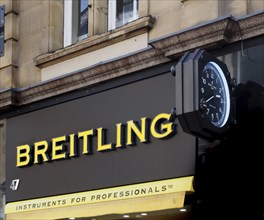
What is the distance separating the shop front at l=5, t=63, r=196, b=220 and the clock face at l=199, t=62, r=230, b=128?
52 cm

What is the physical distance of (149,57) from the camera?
12.5 metres

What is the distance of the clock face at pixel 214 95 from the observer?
412 inches

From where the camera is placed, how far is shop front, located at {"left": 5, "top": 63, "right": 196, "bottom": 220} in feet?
38.8

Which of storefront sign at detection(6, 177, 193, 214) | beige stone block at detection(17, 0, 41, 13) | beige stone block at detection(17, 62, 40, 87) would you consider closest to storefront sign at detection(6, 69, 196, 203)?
storefront sign at detection(6, 177, 193, 214)

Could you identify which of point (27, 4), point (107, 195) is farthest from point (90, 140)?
point (27, 4)

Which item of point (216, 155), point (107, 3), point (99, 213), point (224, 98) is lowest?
point (99, 213)

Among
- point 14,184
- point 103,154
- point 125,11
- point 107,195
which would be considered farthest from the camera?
point 14,184

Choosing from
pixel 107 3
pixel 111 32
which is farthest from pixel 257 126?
pixel 107 3

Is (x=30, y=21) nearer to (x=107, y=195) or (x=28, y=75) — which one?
(x=28, y=75)

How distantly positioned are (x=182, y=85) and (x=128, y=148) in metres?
2.48

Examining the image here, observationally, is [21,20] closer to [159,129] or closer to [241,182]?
[159,129]

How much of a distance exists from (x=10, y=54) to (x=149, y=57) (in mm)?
4061

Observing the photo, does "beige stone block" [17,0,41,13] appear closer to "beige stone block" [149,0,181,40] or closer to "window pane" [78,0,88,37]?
"window pane" [78,0,88,37]

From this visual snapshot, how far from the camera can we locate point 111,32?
13500mm
